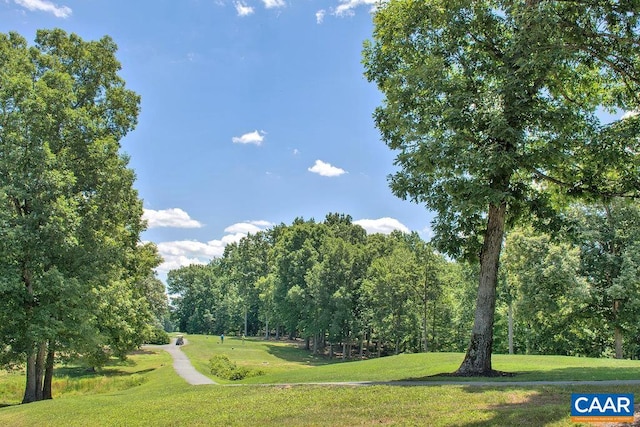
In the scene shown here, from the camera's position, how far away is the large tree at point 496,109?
1131cm

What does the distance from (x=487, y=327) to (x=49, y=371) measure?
21.0 m

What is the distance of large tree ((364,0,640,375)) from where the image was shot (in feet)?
37.1

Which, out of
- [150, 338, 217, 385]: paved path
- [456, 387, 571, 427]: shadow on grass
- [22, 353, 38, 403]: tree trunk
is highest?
[456, 387, 571, 427]: shadow on grass

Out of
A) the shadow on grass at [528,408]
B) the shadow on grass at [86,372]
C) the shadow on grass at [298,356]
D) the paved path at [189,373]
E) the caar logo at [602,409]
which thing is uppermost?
the caar logo at [602,409]

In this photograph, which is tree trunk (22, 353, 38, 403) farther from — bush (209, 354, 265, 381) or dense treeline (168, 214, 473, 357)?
dense treeline (168, 214, 473, 357)

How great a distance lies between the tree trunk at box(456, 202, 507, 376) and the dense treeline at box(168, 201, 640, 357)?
193 centimetres

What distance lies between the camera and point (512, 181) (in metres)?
14.3

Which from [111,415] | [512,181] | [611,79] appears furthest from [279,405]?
[611,79]

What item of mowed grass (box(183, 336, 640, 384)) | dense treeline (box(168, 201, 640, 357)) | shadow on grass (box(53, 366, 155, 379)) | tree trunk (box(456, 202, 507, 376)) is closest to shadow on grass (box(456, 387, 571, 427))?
mowed grass (box(183, 336, 640, 384))

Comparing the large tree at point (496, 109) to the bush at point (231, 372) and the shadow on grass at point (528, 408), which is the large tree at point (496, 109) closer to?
the shadow on grass at point (528, 408)

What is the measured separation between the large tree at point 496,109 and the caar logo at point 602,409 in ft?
18.5

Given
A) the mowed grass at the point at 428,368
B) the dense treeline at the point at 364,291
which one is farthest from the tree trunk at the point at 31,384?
the dense treeline at the point at 364,291

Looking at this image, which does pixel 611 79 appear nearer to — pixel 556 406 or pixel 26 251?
pixel 556 406

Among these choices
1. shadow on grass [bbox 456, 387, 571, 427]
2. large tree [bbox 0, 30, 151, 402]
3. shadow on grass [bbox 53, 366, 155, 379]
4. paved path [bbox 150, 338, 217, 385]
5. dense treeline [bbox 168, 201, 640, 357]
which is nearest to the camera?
shadow on grass [bbox 456, 387, 571, 427]
